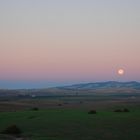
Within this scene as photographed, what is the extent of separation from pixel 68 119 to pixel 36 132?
37.0 feet

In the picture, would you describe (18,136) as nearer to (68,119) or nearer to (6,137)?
(6,137)

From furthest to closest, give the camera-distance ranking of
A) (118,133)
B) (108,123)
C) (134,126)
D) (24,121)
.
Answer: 1. (24,121)
2. (108,123)
3. (134,126)
4. (118,133)

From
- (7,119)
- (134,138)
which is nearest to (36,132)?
(134,138)

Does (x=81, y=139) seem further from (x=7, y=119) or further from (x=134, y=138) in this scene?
(x=7, y=119)

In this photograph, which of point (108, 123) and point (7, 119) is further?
point (7, 119)

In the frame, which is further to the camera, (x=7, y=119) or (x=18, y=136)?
(x=7, y=119)

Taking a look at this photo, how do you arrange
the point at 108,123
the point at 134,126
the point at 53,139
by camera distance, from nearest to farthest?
the point at 53,139 → the point at 134,126 → the point at 108,123

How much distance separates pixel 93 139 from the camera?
1448 inches

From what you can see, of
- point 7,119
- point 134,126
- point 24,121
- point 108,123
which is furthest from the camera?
point 7,119

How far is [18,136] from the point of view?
133ft

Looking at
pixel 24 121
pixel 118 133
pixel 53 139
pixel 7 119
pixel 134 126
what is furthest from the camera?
pixel 7 119

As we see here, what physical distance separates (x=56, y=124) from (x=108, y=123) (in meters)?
6.43

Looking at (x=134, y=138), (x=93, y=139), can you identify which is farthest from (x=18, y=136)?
(x=134, y=138)

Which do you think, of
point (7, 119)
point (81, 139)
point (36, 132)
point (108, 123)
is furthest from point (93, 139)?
point (7, 119)
